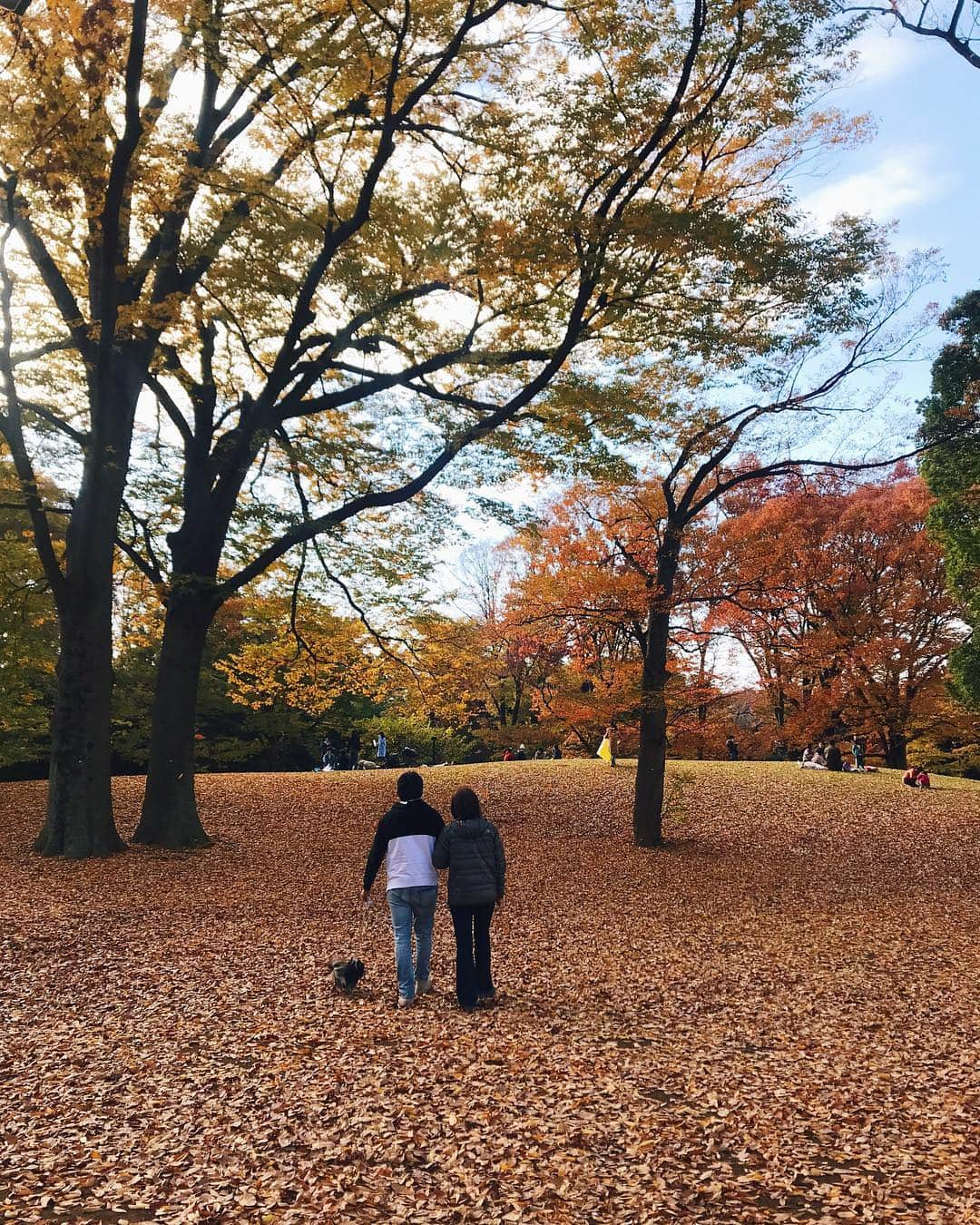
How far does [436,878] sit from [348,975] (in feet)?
3.65

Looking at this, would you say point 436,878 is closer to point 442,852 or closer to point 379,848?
point 442,852

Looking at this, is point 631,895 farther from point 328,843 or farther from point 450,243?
point 450,243

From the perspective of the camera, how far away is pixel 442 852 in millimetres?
5742

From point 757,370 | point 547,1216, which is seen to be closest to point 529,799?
point 757,370

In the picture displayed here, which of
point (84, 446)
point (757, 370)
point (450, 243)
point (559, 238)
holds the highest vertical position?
point (450, 243)

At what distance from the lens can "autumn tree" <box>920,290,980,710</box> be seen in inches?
670

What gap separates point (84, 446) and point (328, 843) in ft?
23.6

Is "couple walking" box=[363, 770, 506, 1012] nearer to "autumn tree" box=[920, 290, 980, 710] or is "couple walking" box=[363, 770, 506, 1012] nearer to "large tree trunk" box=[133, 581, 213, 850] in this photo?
"large tree trunk" box=[133, 581, 213, 850]

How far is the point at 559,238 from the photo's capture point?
9391 millimetres

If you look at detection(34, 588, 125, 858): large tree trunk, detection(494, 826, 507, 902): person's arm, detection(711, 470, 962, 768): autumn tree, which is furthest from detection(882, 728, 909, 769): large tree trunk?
detection(494, 826, 507, 902): person's arm

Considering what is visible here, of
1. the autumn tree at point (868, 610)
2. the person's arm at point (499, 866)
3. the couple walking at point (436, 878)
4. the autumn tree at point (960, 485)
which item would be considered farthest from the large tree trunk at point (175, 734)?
the autumn tree at point (868, 610)

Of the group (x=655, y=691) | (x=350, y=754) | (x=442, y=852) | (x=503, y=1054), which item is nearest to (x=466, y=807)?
(x=442, y=852)

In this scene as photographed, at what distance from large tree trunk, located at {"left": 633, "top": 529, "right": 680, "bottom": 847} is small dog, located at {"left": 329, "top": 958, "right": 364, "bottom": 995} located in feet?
24.5

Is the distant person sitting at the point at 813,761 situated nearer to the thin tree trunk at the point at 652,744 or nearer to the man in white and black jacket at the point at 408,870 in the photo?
the thin tree trunk at the point at 652,744
